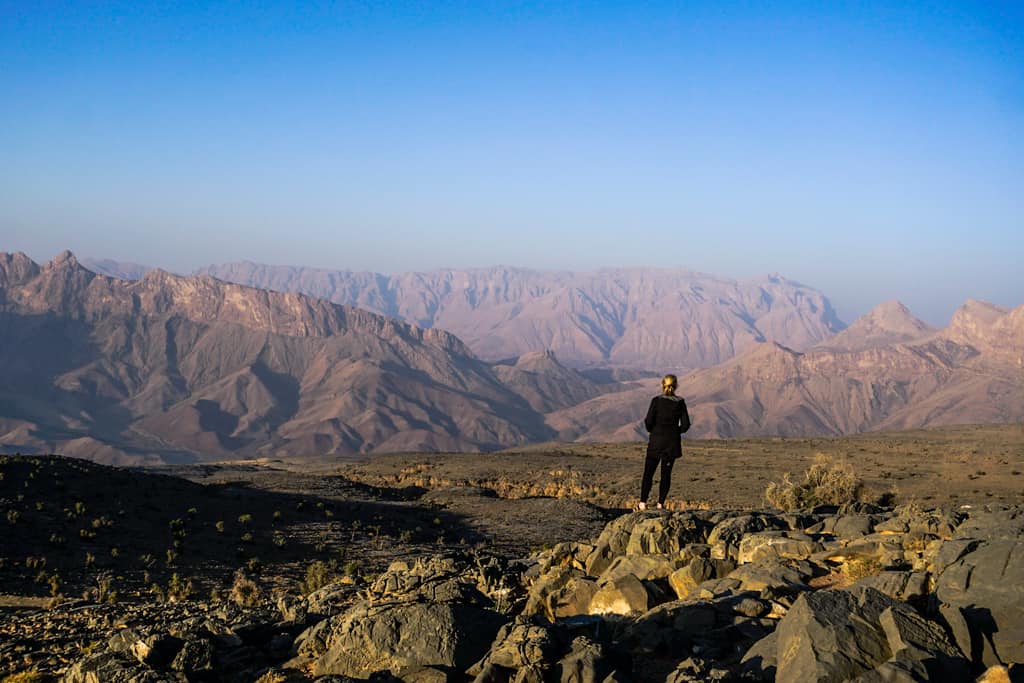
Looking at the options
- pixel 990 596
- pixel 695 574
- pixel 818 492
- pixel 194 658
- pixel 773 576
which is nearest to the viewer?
pixel 990 596

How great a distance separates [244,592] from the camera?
16312 millimetres

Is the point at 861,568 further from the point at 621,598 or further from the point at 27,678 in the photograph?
the point at 27,678

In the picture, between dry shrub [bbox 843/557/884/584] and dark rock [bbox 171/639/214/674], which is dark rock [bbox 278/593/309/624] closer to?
dark rock [bbox 171/639/214/674]

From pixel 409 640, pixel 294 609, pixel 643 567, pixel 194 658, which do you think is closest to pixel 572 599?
pixel 643 567

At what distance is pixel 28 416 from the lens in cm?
19288

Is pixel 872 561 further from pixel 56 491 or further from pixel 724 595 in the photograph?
pixel 56 491

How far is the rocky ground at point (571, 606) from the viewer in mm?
7156

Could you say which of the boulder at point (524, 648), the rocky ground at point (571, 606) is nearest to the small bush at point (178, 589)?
the rocky ground at point (571, 606)

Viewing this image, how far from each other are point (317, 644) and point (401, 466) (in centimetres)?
4474

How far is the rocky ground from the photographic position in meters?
7.16

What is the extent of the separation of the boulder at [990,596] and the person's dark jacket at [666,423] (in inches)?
219

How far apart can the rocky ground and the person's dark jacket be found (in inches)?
46.3

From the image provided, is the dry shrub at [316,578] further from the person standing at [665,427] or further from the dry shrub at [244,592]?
the person standing at [665,427]

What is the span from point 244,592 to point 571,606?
28.6ft
